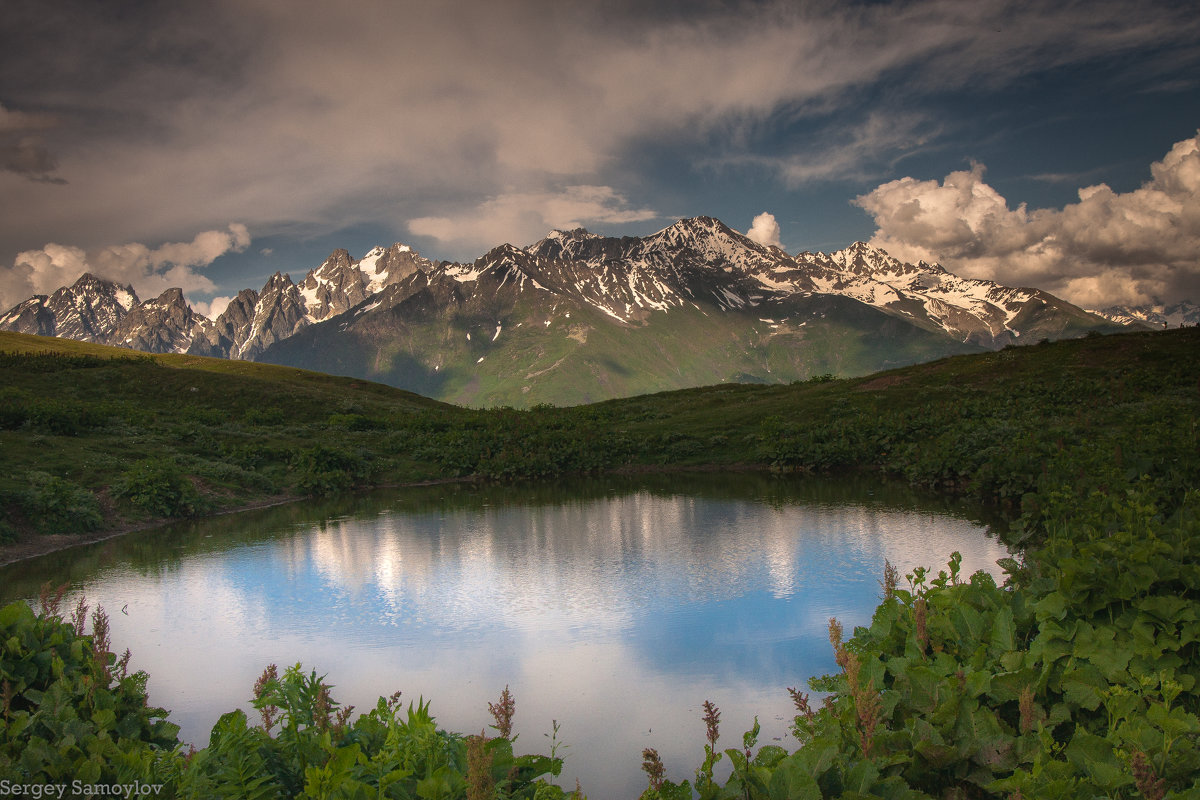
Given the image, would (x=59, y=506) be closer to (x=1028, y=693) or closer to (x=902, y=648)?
(x=902, y=648)

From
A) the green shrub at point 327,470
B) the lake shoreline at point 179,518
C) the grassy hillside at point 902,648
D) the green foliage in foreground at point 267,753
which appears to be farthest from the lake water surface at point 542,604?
the green shrub at point 327,470

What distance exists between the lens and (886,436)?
128 ft

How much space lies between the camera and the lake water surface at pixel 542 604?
34.6 ft

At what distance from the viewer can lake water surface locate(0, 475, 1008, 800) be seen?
10.6 metres

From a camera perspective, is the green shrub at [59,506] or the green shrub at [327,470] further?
the green shrub at [327,470]

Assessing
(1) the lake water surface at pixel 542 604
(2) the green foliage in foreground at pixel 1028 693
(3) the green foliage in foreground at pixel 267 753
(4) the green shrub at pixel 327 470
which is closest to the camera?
(3) the green foliage in foreground at pixel 267 753

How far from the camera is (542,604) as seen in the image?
15570 millimetres

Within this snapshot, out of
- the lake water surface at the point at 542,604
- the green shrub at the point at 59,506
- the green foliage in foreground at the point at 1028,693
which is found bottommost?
the lake water surface at the point at 542,604

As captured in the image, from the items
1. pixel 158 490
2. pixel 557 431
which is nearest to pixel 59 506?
pixel 158 490

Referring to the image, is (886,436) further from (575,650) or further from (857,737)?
(857,737)

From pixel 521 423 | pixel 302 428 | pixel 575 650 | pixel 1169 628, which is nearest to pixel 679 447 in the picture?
pixel 521 423

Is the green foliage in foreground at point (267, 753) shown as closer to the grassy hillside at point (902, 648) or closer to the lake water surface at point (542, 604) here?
the grassy hillside at point (902, 648)

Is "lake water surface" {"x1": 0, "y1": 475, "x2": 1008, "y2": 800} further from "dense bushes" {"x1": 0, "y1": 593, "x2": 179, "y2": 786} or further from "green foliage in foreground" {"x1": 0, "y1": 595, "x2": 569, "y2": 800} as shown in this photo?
"green foliage in foreground" {"x1": 0, "y1": 595, "x2": 569, "y2": 800}

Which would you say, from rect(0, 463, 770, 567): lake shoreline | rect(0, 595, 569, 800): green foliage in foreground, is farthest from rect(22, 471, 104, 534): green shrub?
rect(0, 595, 569, 800): green foliage in foreground
